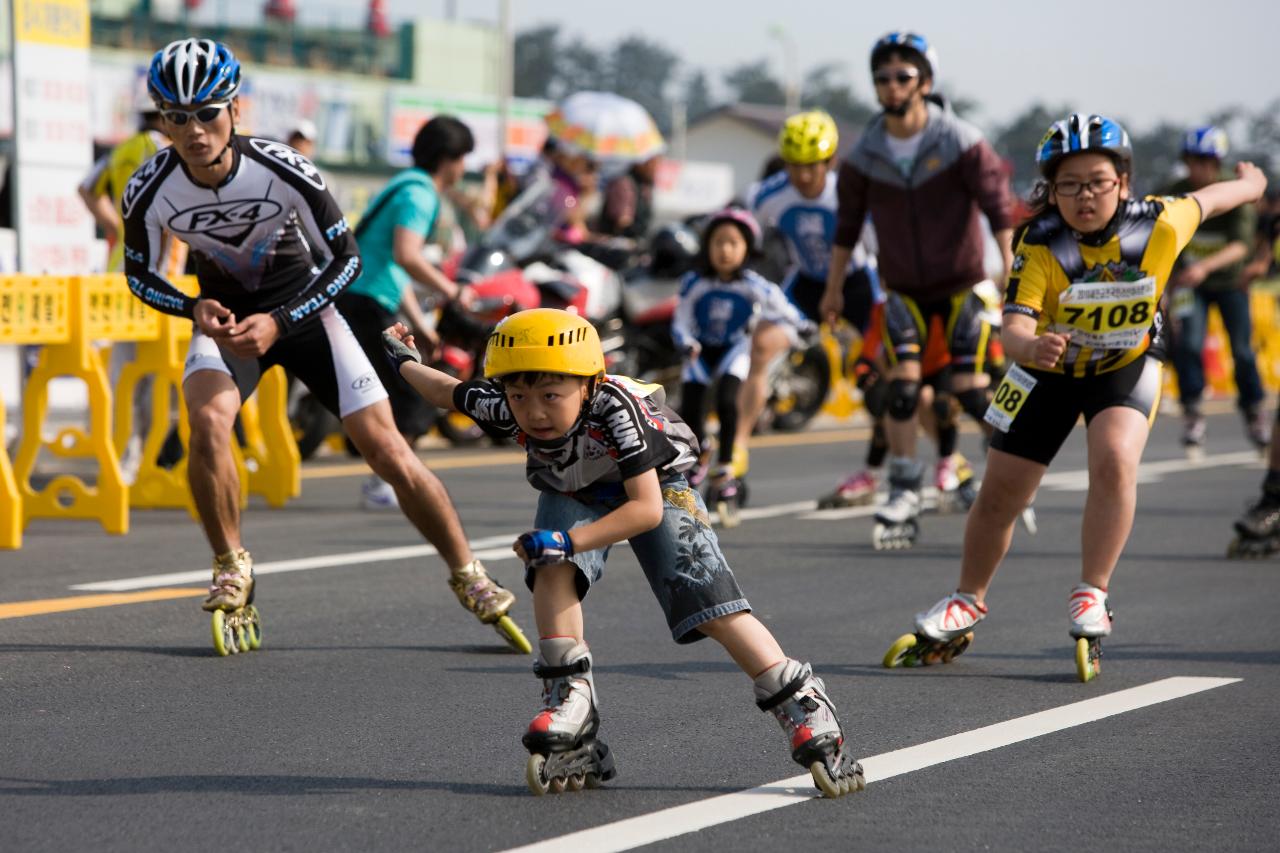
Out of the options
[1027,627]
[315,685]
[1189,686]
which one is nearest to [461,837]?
[315,685]

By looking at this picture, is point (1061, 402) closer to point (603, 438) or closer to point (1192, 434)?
point (603, 438)

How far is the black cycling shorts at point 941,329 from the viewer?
10.4 meters

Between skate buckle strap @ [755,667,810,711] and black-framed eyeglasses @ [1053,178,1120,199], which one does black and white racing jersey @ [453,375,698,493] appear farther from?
black-framed eyeglasses @ [1053,178,1120,199]

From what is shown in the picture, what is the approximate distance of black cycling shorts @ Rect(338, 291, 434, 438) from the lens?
1012 cm

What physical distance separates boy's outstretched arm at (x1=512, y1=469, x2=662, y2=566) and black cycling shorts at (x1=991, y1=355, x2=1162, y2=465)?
231 cm

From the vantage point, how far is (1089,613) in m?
6.67

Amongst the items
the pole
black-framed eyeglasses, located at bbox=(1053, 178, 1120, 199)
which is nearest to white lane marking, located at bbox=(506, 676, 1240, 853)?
black-framed eyeglasses, located at bbox=(1053, 178, 1120, 199)

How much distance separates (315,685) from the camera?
6.39 m

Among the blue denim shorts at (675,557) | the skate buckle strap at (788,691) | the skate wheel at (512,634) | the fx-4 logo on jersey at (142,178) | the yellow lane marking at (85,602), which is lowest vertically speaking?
the yellow lane marking at (85,602)

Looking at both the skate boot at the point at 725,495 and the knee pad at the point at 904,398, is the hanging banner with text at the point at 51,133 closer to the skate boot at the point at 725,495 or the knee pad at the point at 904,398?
the skate boot at the point at 725,495

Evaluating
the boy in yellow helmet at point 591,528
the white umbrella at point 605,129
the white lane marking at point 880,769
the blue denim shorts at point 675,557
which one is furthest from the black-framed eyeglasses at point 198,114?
the white umbrella at point 605,129

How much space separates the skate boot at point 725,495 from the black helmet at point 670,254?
5.00m

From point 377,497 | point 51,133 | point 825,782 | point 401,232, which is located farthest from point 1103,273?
point 51,133

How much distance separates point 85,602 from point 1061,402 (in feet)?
13.0
